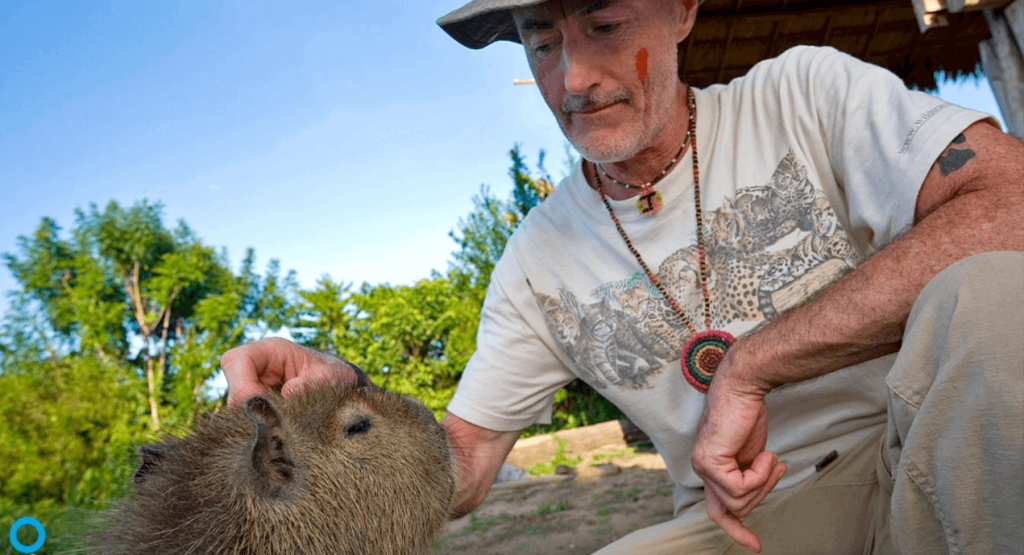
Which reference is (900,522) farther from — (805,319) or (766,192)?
(766,192)

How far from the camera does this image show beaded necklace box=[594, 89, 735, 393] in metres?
2.08

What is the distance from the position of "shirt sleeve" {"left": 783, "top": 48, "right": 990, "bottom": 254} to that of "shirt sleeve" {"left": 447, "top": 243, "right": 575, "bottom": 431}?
1127 mm

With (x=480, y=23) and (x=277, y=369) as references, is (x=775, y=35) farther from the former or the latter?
(x=277, y=369)

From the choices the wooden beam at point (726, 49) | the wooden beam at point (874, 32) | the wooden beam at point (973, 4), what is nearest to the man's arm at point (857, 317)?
the wooden beam at point (973, 4)

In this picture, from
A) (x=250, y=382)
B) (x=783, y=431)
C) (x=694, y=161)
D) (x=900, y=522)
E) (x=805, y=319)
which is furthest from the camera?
(x=694, y=161)

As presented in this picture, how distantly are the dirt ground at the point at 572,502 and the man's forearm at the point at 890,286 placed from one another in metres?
2.44

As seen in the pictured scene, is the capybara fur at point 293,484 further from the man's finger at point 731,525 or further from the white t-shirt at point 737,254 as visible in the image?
the man's finger at point 731,525

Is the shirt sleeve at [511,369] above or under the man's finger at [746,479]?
above

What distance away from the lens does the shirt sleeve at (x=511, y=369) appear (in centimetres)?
254

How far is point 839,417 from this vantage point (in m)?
2.07

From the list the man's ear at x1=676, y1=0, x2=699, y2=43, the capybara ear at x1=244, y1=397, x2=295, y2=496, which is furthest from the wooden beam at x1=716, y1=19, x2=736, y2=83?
the capybara ear at x1=244, y1=397, x2=295, y2=496

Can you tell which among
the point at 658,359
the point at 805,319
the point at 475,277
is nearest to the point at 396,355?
the point at 475,277

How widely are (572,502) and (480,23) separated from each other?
4.29m

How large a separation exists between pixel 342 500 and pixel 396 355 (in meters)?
7.51
